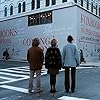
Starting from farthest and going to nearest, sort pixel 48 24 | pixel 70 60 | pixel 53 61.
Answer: pixel 48 24
pixel 70 60
pixel 53 61

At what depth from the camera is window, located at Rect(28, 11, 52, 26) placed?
31.4 m

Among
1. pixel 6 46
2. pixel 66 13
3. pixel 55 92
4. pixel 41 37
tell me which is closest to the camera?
pixel 55 92

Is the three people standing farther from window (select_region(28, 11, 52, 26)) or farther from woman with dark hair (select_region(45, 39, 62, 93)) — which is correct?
window (select_region(28, 11, 52, 26))

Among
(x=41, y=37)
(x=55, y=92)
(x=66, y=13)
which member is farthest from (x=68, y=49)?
(x=41, y=37)

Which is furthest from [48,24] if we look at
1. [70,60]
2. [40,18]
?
[70,60]

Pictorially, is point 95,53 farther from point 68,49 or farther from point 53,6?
point 68,49

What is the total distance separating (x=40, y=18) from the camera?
3275 cm

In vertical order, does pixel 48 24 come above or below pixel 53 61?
above

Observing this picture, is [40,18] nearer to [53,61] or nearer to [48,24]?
[48,24]

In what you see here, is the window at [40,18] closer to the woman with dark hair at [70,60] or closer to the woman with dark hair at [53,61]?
the woman with dark hair at [70,60]

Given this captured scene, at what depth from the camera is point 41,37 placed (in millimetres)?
32344

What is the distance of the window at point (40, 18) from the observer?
3139 cm

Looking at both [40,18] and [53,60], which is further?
[40,18]

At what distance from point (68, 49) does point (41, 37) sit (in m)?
24.2
